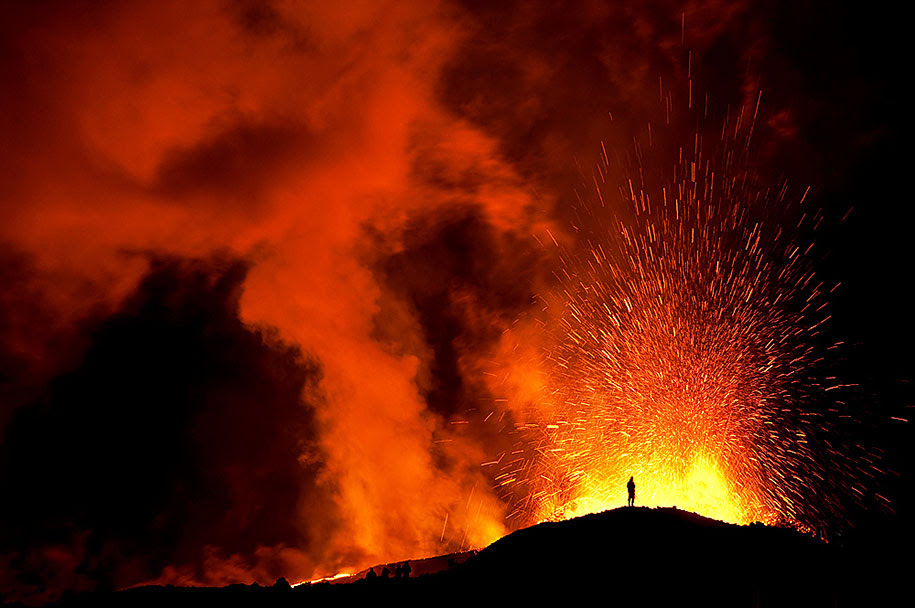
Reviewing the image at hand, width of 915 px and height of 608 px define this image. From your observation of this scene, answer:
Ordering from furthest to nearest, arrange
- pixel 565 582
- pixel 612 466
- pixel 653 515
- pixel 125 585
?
1. pixel 125 585
2. pixel 612 466
3. pixel 653 515
4. pixel 565 582

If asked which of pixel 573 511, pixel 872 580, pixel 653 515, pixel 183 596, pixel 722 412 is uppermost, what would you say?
pixel 722 412

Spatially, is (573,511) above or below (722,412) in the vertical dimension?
below

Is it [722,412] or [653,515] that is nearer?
[653,515]

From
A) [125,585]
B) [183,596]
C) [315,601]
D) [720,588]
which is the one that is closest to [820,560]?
[720,588]

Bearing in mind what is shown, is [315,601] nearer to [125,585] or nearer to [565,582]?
[565,582]

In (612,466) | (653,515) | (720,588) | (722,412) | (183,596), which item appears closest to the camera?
(720,588)

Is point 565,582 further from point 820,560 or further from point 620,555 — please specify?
point 820,560
